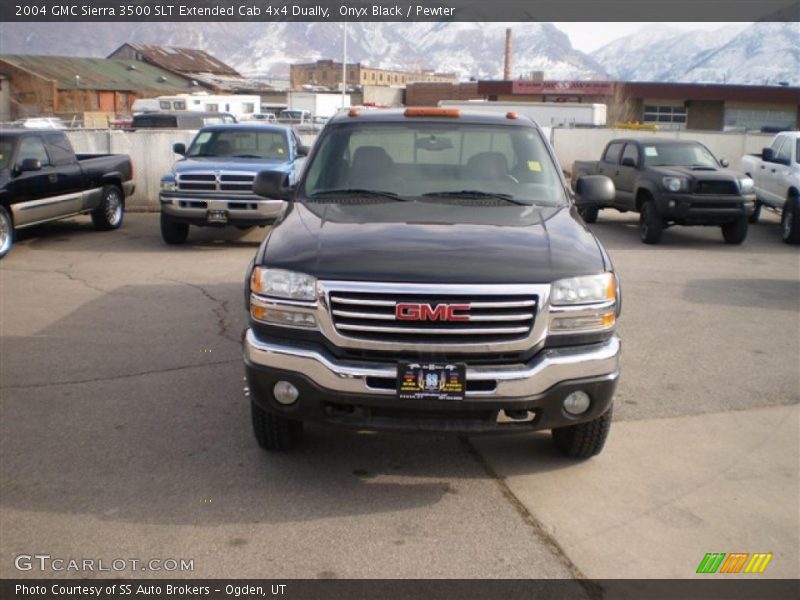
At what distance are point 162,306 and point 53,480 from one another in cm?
440

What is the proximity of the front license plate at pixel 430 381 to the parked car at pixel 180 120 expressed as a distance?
74.8 feet

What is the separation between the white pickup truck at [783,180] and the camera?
1425 centimetres

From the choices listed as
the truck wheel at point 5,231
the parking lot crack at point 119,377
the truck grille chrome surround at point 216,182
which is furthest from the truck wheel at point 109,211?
the parking lot crack at point 119,377

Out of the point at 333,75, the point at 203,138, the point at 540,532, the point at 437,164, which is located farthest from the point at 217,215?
the point at 333,75

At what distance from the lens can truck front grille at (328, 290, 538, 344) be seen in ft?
13.4

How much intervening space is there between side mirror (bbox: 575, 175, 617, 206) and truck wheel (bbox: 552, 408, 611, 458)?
1.83 metres

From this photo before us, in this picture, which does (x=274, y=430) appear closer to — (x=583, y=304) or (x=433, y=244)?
(x=433, y=244)

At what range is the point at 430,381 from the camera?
4.07 m

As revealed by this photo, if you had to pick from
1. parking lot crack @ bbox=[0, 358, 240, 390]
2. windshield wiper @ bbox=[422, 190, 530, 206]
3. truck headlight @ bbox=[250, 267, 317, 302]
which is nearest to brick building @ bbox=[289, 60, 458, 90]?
parking lot crack @ bbox=[0, 358, 240, 390]

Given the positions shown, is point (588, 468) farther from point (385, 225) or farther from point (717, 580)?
point (385, 225)

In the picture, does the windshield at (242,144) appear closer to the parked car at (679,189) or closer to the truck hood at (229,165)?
the truck hood at (229,165)

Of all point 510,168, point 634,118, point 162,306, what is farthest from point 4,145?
point 634,118

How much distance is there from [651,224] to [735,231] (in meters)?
1.48

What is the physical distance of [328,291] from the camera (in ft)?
13.7
